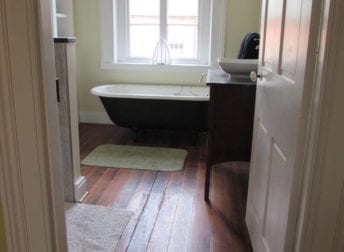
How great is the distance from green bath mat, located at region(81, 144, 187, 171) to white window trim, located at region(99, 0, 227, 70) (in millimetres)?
1181

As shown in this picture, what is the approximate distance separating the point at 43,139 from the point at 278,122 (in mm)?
936

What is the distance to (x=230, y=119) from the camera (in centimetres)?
234

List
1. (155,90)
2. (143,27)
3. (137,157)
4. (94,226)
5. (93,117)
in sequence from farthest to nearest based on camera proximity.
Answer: (93,117), (143,27), (155,90), (137,157), (94,226)

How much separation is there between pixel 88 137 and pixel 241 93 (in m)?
2.20

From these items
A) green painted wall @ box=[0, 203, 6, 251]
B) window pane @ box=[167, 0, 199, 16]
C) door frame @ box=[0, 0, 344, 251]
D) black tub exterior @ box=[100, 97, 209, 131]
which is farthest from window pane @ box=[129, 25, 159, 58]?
green painted wall @ box=[0, 203, 6, 251]

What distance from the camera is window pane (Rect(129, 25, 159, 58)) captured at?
168 inches

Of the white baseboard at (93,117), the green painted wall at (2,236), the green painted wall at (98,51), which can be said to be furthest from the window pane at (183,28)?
the green painted wall at (2,236)

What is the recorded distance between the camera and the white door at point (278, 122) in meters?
1.14

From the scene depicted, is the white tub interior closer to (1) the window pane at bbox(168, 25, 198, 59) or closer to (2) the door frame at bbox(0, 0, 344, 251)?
(1) the window pane at bbox(168, 25, 198, 59)

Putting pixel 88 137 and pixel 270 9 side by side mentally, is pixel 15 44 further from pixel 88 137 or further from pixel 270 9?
pixel 88 137

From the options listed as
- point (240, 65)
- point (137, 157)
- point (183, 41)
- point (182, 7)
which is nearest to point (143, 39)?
point (183, 41)

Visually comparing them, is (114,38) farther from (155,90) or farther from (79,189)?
(79,189)

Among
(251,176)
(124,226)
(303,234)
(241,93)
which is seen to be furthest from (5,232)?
(241,93)

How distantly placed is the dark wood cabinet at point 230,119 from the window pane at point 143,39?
205 centimetres
